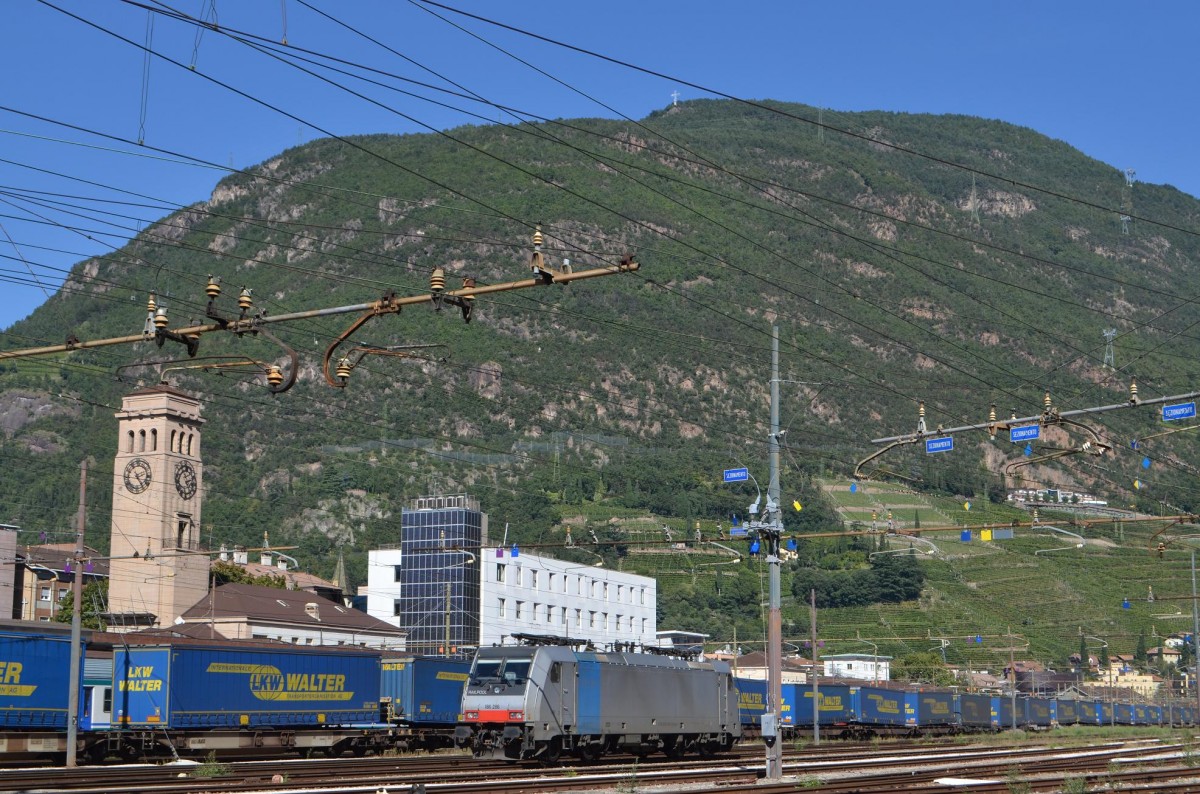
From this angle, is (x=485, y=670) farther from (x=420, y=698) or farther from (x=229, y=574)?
(x=229, y=574)

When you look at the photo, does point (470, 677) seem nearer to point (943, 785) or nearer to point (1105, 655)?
point (943, 785)

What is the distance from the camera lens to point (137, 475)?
4840 inches

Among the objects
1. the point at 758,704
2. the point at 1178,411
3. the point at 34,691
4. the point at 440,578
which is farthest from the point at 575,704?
the point at 440,578

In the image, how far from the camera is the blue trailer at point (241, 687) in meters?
43.8

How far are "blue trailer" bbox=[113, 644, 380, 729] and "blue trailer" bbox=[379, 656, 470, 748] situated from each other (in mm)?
1883

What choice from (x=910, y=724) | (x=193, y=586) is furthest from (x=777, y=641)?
(x=193, y=586)

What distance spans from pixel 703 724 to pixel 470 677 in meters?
9.84

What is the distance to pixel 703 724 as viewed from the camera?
47250mm

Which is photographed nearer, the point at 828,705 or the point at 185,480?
the point at 828,705

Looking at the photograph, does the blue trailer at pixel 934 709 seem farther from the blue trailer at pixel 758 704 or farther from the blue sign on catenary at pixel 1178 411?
the blue sign on catenary at pixel 1178 411

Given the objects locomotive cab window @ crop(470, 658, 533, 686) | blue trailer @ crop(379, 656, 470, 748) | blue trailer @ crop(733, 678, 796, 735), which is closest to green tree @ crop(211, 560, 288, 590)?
blue trailer @ crop(733, 678, 796, 735)

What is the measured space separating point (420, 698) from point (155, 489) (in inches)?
2932

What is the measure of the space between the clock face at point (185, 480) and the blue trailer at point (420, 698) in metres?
73.3

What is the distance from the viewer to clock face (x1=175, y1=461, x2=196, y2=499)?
123 metres
